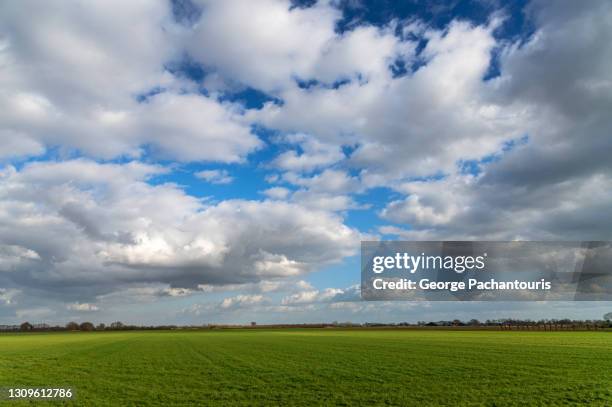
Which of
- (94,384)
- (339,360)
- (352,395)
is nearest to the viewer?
(352,395)

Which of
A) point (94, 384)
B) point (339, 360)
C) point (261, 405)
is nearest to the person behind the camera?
point (261, 405)

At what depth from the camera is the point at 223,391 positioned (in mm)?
30656

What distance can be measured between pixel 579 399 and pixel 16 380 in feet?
130

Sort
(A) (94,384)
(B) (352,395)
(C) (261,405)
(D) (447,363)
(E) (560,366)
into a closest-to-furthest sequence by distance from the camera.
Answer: (C) (261,405), (B) (352,395), (A) (94,384), (E) (560,366), (D) (447,363)

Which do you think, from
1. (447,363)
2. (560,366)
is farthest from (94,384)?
(560,366)

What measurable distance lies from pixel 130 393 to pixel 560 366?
35039 millimetres

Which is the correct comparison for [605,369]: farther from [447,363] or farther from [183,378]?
[183,378]

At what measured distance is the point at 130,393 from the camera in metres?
30.5

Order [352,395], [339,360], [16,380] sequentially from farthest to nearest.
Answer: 1. [339,360]
2. [16,380]
3. [352,395]

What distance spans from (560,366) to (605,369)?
3.33m

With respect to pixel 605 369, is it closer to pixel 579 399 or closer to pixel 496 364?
pixel 496 364

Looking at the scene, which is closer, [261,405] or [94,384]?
[261,405]

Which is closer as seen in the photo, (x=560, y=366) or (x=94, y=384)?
(x=94, y=384)

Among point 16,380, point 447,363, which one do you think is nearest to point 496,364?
point 447,363
